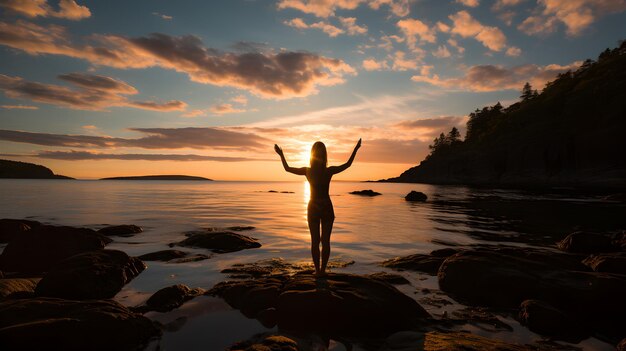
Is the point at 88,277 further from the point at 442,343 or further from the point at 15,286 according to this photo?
the point at 442,343

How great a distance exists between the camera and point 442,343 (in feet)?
15.3

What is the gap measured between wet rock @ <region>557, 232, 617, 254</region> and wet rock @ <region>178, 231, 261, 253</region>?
12.6 meters

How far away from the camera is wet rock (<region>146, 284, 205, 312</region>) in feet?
21.2

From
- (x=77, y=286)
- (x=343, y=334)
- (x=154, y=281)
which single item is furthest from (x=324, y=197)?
(x=77, y=286)

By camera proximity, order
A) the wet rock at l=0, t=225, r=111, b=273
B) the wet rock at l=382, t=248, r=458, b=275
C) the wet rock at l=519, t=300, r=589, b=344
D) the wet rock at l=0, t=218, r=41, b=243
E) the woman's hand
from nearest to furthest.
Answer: the wet rock at l=519, t=300, r=589, b=344 < the woman's hand < the wet rock at l=382, t=248, r=458, b=275 < the wet rock at l=0, t=225, r=111, b=273 < the wet rock at l=0, t=218, r=41, b=243

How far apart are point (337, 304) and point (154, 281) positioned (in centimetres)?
538

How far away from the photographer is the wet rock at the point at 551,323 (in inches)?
214

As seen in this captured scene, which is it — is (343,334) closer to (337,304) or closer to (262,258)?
(337,304)

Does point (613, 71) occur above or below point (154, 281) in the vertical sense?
above

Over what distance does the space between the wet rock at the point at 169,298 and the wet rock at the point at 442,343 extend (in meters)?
4.23

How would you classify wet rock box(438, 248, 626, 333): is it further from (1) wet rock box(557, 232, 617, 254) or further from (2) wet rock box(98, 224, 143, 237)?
(2) wet rock box(98, 224, 143, 237)

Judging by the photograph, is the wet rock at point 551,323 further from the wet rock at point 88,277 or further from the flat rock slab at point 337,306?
the wet rock at point 88,277

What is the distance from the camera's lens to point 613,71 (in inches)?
3438

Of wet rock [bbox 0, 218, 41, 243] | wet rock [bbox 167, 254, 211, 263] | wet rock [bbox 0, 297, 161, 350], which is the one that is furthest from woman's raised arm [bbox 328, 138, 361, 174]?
wet rock [bbox 0, 218, 41, 243]
